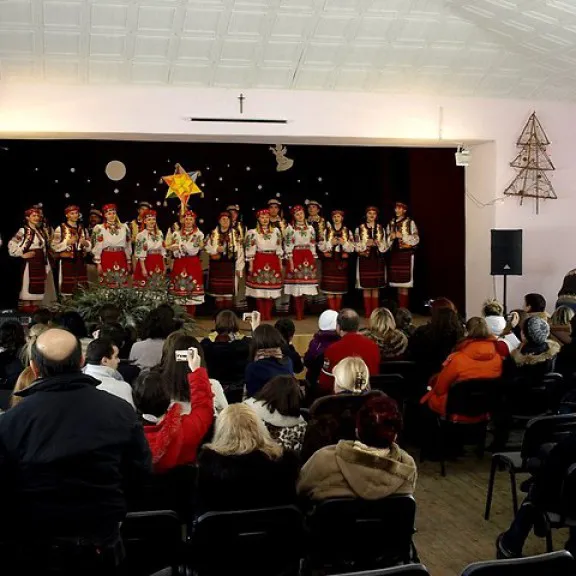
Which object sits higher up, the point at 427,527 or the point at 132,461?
the point at 132,461

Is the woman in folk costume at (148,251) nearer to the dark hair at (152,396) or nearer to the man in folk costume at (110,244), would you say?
the man in folk costume at (110,244)

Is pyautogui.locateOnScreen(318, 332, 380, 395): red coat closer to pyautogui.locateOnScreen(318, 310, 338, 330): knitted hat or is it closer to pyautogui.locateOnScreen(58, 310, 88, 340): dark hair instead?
pyautogui.locateOnScreen(318, 310, 338, 330): knitted hat

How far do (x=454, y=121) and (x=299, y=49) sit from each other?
2.19m

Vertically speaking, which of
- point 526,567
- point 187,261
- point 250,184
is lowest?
point 526,567

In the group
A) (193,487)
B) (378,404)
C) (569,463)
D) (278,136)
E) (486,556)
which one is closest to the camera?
(378,404)

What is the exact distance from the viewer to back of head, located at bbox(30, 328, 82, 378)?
87.4 inches

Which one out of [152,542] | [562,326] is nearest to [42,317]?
[152,542]

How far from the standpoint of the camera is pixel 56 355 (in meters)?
2.22

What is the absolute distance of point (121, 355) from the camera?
200 inches

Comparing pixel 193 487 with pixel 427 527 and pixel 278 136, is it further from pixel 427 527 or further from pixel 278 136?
pixel 278 136

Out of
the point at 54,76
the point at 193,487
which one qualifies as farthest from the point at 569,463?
the point at 54,76

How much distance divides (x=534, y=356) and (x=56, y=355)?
133 inches

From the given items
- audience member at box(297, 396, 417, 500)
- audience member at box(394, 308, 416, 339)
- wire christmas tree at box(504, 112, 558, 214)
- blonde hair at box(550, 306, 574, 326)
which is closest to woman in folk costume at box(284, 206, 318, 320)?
wire christmas tree at box(504, 112, 558, 214)

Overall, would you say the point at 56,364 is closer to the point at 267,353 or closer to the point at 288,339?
the point at 267,353
